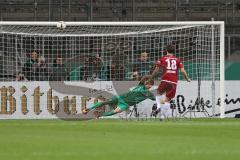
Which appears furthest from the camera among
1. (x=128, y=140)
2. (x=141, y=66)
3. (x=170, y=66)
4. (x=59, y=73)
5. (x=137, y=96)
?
(x=59, y=73)

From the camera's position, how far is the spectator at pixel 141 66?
755 inches

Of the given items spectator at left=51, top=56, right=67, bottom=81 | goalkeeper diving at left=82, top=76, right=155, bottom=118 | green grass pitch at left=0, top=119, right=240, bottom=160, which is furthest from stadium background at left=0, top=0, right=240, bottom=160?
goalkeeper diving at left=82, top=76, right=155, bottom=118

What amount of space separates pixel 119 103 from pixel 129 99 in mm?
327

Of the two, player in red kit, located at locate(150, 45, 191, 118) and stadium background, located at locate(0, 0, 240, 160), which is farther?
player in red kit, located at locate(150, 45, 191, 118)

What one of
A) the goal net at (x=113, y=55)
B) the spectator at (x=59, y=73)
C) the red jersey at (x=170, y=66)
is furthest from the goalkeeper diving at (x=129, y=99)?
the red jersey at (x=170, y=66)

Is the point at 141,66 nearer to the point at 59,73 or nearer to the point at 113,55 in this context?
the point at 113,55

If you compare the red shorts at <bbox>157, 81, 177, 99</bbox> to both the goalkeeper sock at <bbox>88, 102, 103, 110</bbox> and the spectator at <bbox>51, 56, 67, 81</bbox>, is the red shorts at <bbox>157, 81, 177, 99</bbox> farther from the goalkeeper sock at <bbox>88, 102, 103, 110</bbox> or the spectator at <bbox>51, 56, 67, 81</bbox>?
the spectator at <bbox>51, 56, 67, 81</bbox>

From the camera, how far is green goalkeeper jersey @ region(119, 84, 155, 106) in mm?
18547

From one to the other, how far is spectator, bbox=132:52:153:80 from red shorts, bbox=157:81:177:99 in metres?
2.36

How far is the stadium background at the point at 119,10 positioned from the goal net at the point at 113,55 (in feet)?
17.4

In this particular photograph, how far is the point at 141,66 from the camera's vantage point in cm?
1923

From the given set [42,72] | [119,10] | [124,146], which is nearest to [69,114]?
[42,72]

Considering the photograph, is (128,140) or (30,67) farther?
(30,67)

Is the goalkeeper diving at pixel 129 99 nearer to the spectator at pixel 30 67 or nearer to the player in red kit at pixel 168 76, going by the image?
the player in red kit at pixel 168 76
